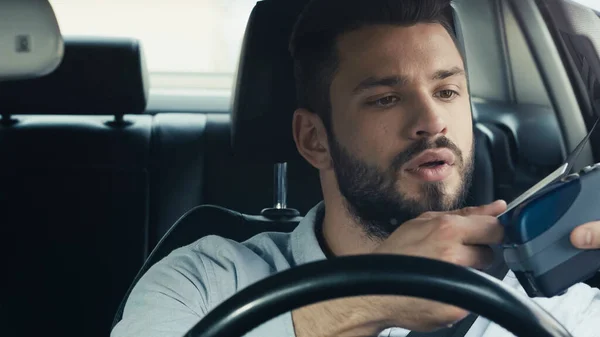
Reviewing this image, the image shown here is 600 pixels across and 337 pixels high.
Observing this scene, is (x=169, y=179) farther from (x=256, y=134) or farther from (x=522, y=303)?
(x=522, y=303)

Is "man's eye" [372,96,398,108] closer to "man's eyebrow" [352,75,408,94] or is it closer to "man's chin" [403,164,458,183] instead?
"man's eyebrow" [352,75,408,94]

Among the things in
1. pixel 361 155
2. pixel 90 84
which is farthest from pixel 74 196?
pixel 361 155

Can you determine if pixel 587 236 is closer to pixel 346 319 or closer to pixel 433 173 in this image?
pixel 346 319

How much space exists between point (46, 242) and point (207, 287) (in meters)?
1.06

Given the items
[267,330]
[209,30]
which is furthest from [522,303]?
[209,30]

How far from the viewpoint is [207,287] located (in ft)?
5.27

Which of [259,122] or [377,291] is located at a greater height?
[377,291]

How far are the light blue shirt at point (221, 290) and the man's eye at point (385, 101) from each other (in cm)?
27

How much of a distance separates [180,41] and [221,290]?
1689 mm

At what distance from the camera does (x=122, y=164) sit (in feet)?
8.49

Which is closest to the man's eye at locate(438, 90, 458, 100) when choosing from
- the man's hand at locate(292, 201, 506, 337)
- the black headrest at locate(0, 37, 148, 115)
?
the man's hand at locate(292, 201, 506, 337)

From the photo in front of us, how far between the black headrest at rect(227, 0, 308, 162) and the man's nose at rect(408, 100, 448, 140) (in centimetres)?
38

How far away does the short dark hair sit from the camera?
1.73m

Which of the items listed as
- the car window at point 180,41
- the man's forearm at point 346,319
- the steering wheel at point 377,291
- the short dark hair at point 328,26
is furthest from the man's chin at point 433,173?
the car window at point 180,41
